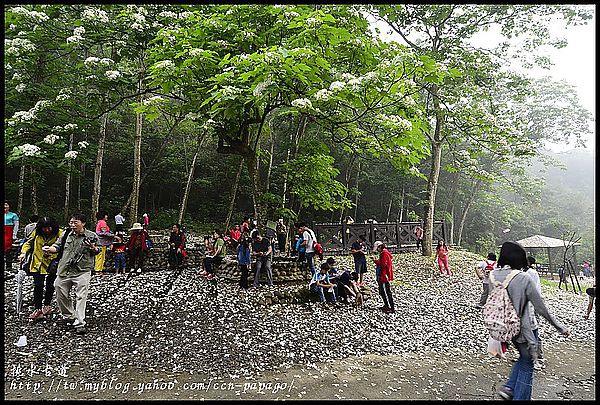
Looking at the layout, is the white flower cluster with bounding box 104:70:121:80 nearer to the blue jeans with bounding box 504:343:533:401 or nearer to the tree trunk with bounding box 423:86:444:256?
the blue jeans with bounding box 504:343:533:401

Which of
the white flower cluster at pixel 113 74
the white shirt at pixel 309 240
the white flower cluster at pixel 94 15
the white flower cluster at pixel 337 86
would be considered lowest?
the white shirt at pixel 309 240

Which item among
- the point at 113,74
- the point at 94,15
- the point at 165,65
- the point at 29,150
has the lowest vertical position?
the point at 29,150

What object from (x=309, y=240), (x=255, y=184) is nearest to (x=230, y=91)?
(x=255, y=184)

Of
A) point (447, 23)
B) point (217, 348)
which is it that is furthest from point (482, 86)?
point (217, 348)

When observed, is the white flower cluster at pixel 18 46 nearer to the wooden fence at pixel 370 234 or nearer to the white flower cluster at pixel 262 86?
the white flower cluster at pixel 262 86

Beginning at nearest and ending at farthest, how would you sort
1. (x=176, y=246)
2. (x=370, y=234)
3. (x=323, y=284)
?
(x=323, y=284), (x=176, y=246), (x=370, y=234)

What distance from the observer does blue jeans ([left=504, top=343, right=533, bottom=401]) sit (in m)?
3.29

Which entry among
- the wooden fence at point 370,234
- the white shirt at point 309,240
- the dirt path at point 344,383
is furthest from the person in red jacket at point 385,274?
the wooden fence at point 370,234

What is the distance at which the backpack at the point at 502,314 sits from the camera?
10.9 ft

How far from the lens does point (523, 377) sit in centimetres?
330

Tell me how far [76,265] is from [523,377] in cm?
561

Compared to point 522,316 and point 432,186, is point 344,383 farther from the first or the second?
point 432,186

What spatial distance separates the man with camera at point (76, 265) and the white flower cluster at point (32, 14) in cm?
426

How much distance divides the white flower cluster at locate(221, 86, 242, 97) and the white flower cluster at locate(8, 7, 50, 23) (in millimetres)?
4379
